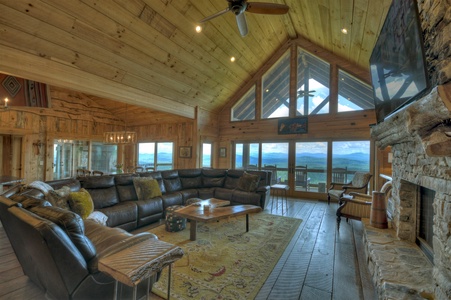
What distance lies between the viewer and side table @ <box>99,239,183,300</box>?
128cm

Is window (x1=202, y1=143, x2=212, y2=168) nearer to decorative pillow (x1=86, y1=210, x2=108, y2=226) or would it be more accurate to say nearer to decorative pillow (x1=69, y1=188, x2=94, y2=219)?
decorative pillow (x1=86, y1=210, x2=108, y2=226)

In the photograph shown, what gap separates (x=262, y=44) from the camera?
20.3ft

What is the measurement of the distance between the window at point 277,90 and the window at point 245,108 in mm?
415

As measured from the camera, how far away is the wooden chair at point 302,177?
6.67 metres

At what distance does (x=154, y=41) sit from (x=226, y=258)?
428 cm

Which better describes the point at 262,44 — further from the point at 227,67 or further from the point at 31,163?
the point at 31,163

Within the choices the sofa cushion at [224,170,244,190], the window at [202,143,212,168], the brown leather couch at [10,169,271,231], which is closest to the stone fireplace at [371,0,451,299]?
the brown leather couch at [10,169,271,231]

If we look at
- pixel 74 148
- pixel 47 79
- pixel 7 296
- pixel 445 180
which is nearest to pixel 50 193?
pixel 7 296

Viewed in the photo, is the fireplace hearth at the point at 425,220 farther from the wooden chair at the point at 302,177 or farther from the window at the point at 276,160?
the window at the point at 276,160

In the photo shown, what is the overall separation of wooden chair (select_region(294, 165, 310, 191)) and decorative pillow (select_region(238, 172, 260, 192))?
2.31 m

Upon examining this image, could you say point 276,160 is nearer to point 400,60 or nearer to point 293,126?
point 293,126

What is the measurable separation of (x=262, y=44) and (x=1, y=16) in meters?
5.52

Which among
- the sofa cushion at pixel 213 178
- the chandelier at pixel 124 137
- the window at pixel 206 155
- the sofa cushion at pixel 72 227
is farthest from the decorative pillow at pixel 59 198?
the window at pixel 206 155

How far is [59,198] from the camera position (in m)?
2.75
